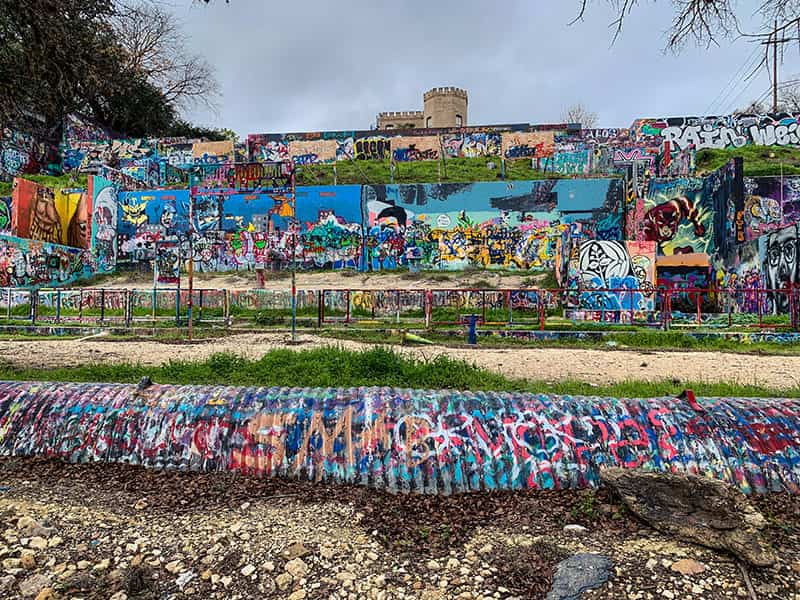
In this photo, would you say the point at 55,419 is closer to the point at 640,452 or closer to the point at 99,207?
the point at 640,452

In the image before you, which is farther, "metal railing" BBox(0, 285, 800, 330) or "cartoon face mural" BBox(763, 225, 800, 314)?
"cartoon face mural" BBox(763, 225, 800, 314)

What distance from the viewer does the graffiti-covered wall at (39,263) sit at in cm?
2273

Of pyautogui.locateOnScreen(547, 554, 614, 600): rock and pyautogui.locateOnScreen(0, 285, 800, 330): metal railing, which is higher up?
pyautogui.locateOnScreen(0, 285, 800, 330): metal railing

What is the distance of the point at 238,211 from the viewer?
2991 cm

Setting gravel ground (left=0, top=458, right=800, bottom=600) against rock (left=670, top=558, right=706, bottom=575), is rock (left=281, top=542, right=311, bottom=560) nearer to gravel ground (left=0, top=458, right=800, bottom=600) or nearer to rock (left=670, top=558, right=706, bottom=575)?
gravel ground (left=0, top=458, right=800, bottom=600)

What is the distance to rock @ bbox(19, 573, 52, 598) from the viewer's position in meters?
2.23

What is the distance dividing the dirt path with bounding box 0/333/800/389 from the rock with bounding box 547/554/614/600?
4795mm

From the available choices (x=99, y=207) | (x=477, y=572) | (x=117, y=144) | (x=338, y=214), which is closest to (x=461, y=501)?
(x=477, y=572)

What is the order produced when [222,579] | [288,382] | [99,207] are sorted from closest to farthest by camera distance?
[222,579] → [288,382] → [99,207]

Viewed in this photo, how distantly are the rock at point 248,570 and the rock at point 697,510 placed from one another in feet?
6.33

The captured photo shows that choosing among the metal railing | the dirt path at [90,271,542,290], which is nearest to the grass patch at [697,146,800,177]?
the dirt path at [90,271,542,290]

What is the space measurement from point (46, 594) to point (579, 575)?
7.40 ft

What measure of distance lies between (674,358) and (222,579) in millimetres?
9400

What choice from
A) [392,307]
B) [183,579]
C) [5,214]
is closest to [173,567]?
[183,579]
